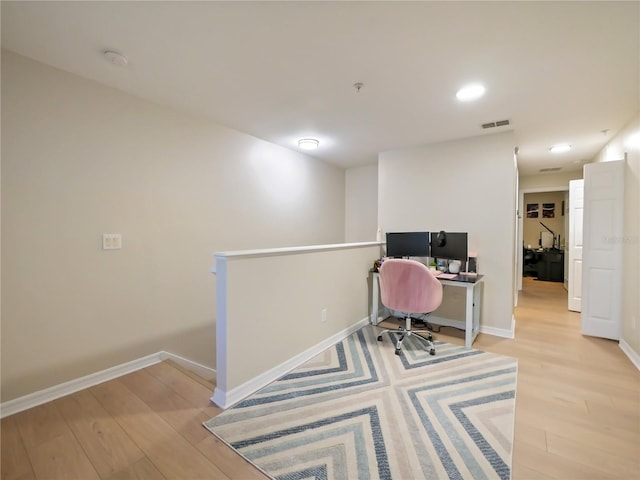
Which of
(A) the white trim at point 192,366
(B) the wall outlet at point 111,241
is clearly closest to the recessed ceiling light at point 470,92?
(B) the wall outlet at point 111,241

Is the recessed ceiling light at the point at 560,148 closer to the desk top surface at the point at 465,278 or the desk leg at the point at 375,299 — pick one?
the desk top surface at the point at 465,278

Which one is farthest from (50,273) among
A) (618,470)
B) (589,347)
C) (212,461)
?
(589,347)

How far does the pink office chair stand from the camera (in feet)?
8.83

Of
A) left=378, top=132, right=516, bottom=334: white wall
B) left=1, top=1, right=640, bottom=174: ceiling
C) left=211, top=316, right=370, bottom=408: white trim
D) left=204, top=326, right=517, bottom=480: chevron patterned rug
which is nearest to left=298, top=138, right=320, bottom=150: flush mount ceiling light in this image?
left=1, top=1, right=640, bottom=174: ceiling

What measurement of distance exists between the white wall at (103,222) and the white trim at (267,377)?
109 cm

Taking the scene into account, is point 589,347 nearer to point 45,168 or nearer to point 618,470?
point 618,470

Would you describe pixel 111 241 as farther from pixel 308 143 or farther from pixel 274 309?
pixel 308 143

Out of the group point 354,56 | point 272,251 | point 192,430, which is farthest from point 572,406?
point 354,56

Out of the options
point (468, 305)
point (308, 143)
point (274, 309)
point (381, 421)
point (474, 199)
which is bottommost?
point (381, 421)

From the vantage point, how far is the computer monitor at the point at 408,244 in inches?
136

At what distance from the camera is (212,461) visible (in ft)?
4.81

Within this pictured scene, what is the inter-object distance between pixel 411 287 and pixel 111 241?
275cm

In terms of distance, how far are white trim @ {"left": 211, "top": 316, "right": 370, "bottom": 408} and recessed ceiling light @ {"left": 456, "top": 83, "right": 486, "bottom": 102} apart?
8.54 ft

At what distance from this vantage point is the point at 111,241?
7.52 ft
